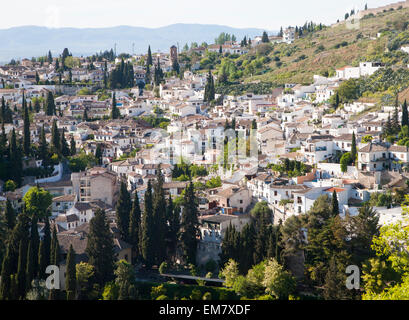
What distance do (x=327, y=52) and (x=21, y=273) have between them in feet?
153

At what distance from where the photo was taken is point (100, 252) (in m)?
23.2

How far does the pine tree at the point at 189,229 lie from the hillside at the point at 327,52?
94.8ft

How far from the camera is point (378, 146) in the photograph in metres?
28.8

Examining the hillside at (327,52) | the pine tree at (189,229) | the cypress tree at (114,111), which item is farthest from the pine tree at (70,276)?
the hillside at (327,52)

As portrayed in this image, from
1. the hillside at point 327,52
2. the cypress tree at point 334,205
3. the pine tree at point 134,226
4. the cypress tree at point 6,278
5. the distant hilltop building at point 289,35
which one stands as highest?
the distant hilltop building at point 289,35

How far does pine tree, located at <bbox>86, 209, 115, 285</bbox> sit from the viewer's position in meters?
23.1

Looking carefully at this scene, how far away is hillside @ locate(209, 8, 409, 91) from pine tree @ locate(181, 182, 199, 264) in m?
28.9

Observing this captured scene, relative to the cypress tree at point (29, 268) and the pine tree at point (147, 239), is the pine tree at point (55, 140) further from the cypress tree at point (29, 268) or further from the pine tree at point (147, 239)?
the cypress tree at point (29, 268)

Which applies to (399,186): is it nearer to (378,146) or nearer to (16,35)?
(378,146)

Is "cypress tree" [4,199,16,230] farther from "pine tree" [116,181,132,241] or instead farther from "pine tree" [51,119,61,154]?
"pine tree" [51,119,61,154]

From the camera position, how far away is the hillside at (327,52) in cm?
5404

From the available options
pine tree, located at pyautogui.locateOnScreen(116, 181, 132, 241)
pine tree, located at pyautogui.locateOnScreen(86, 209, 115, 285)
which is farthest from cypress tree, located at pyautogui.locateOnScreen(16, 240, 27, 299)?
pine tree, located at pyautogui.locateOnScreen(116, 181, 132, 241)
